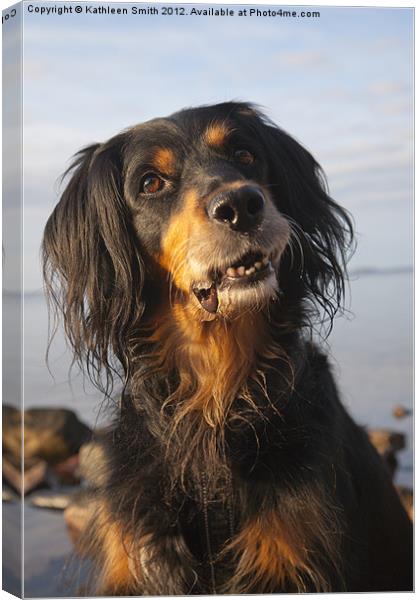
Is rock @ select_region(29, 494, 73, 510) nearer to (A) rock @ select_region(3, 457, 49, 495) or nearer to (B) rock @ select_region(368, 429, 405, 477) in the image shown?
(A) rock @ select_region(3, 457, 49, 495)

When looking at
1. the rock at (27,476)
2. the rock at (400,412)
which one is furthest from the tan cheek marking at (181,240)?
the rock at (400,412)

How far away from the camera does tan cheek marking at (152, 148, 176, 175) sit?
3.64 meters

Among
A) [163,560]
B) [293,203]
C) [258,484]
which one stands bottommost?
[163,560]

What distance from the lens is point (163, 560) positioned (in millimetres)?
3684

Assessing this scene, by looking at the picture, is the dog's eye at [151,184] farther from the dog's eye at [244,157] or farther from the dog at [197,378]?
the dog's eye at [244,157]

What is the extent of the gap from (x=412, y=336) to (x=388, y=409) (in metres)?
0.35

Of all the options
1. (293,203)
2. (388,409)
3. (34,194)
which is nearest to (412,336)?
(388,409)

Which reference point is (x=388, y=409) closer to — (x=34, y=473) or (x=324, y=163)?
(x=324, y=163)

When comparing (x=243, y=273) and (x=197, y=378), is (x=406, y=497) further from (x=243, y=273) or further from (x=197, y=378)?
(x=243, y=273)

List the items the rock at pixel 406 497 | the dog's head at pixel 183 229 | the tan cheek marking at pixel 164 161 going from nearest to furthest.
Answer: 1. the dog's head at pixel 183 229
2. the tan cheek marking at pixel 164 161
3. the rock at pixel 406 497

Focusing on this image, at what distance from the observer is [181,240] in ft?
11.7

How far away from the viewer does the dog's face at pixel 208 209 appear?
3.44 meters

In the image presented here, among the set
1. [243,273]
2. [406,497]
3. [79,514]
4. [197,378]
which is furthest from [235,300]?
[406,497]

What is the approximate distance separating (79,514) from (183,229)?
4.36ft
